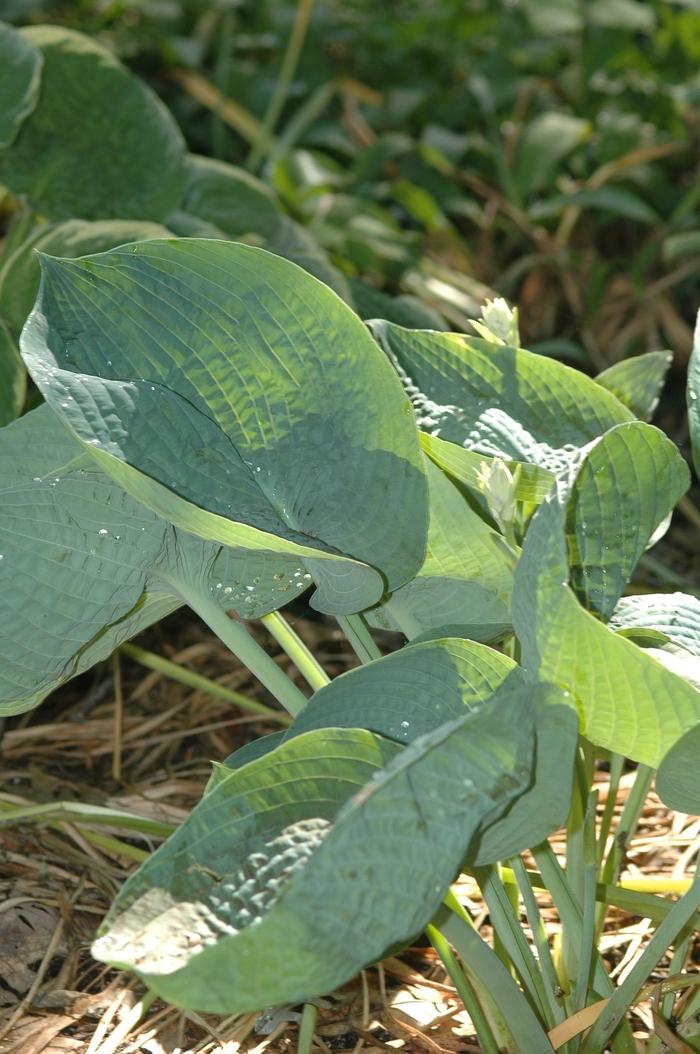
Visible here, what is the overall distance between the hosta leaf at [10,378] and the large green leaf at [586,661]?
2.02 feet

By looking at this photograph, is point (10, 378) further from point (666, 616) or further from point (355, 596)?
point (666, 616)

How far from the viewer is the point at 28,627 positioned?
→ 2.20 ft

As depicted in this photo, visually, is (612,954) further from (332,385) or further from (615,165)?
(615,165)

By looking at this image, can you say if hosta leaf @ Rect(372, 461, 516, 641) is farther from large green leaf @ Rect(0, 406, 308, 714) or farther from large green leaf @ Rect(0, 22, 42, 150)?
large green leaf @ Rect(0, 22, 42, 150)

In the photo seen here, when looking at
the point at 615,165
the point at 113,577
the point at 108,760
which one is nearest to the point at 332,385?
the point at 113,577

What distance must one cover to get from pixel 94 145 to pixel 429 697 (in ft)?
2.84

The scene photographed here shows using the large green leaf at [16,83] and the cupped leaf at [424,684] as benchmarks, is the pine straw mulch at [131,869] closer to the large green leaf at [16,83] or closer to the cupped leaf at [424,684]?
the cupped leaf at [424,684]

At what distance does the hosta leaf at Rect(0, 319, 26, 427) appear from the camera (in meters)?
1.05

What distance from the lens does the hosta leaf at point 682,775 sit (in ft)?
1.79

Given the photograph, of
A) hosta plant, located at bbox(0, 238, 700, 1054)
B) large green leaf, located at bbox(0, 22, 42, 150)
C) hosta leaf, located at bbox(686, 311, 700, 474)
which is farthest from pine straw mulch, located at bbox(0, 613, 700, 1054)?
large green leaf, located at bbox(0, 22, 42, 150)

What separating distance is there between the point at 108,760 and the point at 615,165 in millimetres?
1233

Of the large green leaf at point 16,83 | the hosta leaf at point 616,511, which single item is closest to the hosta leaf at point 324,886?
the hosta leaf at point 616,511

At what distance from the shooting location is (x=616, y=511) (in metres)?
0.62

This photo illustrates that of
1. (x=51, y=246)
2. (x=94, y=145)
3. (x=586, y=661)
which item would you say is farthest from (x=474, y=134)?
(x=586, y=661)
